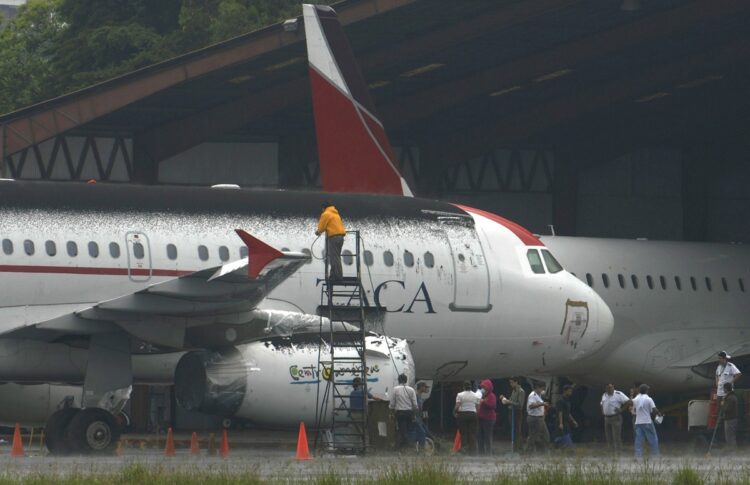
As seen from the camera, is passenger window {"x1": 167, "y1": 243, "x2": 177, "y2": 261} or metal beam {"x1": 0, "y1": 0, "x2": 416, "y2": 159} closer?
passenger window {"x1": 167, "y1": 243, "x2": 177, "y2": 261}

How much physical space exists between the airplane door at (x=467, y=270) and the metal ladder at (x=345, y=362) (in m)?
2.01

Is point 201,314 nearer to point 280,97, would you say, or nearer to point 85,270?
point 85,270

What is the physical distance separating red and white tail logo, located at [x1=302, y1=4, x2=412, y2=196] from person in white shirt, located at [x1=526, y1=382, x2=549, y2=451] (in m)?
5.86

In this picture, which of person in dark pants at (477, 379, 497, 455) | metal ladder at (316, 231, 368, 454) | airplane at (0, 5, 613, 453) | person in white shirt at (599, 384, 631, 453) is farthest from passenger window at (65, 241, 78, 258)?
person in white shirt at (599, 384, 631, 453)

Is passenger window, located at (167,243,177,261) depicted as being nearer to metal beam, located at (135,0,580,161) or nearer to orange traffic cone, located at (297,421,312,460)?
orange traffic cone, located at (297,421,312,460)

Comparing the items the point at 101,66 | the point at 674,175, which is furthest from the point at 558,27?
the point at 101,66

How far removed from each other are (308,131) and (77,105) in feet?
31.2

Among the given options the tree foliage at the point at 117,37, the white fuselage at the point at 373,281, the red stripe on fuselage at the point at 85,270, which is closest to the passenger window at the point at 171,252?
the white fuselage at the point at 373,281

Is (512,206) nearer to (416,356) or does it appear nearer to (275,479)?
(416,356)

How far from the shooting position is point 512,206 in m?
46.4

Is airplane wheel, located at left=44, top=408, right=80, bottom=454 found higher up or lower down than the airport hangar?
lower down

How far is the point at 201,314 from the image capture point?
74.3 feet

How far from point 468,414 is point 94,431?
6.46 metres

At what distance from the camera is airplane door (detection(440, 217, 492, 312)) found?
86.0 ft
